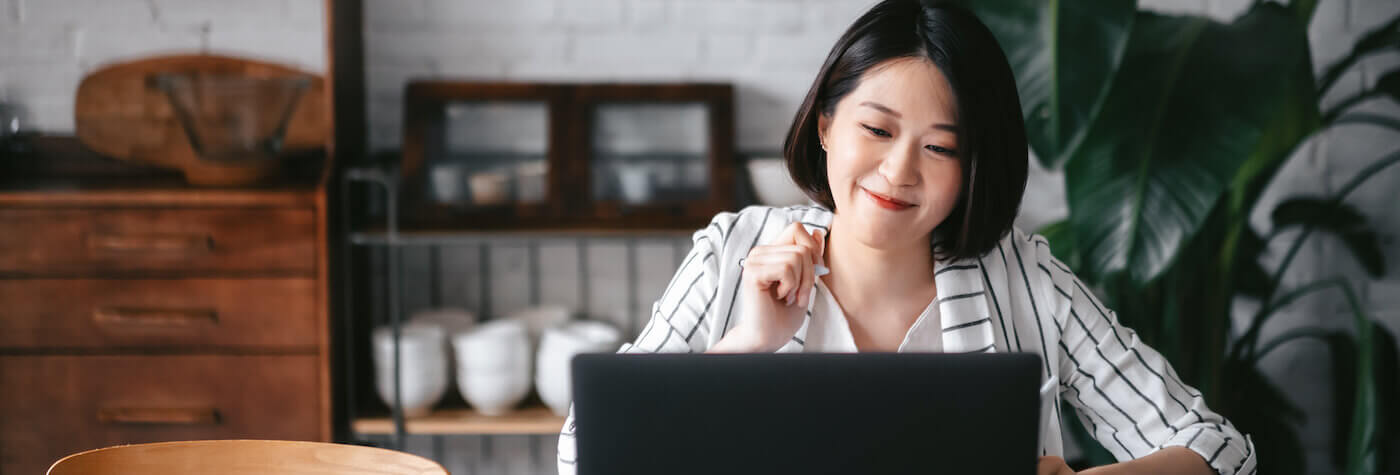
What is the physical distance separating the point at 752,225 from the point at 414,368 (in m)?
1.06

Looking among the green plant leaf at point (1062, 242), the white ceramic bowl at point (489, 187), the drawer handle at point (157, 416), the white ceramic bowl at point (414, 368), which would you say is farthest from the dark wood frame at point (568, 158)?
the green plant leaf at point (1062, 242)

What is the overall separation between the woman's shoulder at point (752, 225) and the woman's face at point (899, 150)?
0.20m

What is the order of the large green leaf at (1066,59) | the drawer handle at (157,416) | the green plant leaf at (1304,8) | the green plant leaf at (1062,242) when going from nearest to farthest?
1. the large green leaf at (1066,59)
2. the green plant leaf at (1304,8)
3. the green plant leaf at (1062,242)
4. the drawer handle at (157,416)

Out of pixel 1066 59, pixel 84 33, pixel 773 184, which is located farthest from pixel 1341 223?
pixel 84 33

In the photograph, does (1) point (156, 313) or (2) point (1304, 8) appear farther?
(1) point (156, 313)

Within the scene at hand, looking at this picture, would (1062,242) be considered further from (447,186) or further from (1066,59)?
(447,186)

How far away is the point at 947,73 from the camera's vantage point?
92 cm

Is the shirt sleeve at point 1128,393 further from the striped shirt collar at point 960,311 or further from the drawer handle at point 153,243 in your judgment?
the drawer handle at point 153,243

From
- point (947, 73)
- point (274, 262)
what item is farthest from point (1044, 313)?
point (274, 262)

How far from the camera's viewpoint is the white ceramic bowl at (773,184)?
2.00 metres

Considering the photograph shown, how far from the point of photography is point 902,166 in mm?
925

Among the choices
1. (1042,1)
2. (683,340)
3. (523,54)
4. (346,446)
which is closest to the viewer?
(346,446)

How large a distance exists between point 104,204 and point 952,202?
5.27 feet

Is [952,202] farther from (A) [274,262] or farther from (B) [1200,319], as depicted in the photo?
(A) [274,262]
